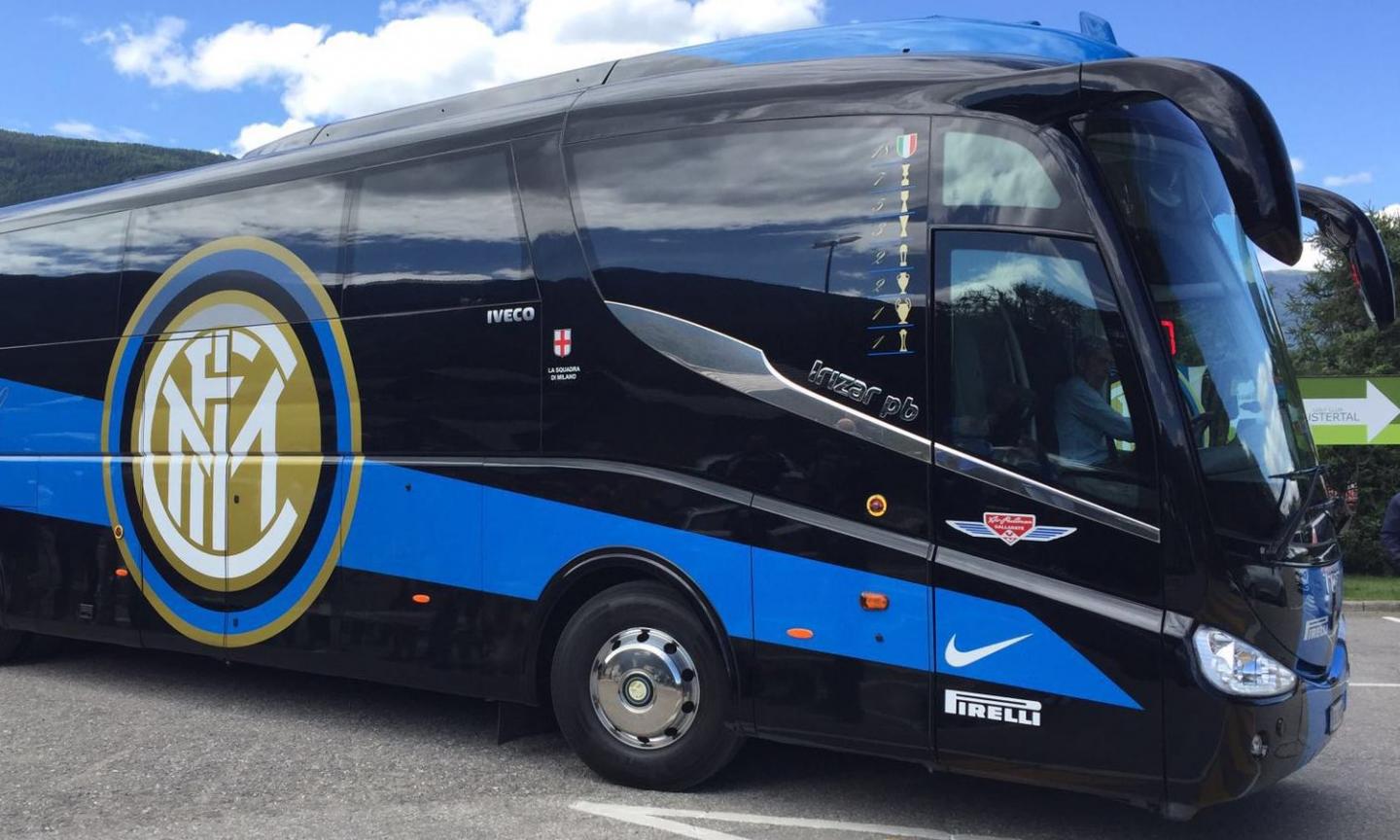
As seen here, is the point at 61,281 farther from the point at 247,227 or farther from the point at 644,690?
the point at 644,690

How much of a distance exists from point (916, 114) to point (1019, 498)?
5.33ft

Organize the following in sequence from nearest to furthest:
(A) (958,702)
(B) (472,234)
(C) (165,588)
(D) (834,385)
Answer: (A) (958,702) < (D) (834,385) < (B) (472,234) < (C) (165,588)

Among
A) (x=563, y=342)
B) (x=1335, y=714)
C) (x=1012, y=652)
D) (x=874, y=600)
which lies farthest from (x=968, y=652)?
(x=563, y=342)

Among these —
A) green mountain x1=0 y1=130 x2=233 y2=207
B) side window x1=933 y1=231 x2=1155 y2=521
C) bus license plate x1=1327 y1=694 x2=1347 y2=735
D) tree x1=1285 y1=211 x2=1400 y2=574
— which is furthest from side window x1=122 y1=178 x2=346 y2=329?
green mountain x1=0 y1=130 x2=233 y2=207

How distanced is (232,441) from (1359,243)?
601 cm

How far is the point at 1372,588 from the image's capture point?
15312 millimetres

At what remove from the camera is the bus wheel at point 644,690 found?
5504 mm

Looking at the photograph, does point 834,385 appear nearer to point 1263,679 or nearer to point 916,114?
point 916,114

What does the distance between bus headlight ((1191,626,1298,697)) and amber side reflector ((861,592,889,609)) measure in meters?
1.16

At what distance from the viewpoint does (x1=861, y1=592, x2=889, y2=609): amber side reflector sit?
499 cm

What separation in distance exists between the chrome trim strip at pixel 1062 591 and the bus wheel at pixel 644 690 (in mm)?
1210

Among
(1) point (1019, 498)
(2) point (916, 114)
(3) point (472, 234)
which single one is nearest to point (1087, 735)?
(1) point (1019, 498)

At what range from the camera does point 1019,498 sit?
15.5 ft

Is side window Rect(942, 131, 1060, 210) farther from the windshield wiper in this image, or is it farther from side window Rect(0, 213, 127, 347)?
side window Rect(0, 213, 127, 347)
